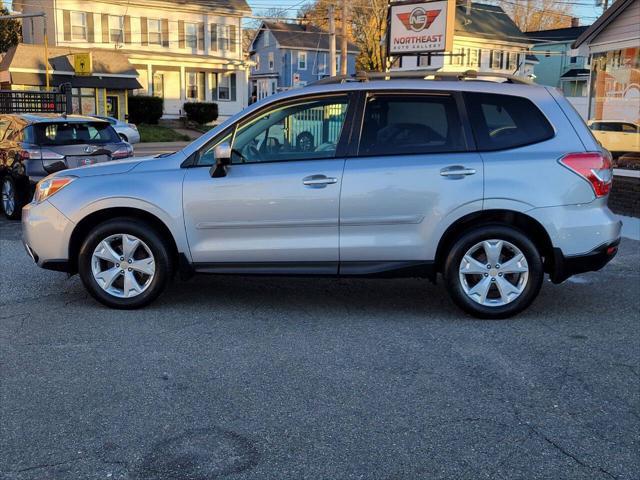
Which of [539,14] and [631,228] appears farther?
[539,14]

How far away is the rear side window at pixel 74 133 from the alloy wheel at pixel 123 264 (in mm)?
5629

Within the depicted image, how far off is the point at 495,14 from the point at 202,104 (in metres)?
26.2

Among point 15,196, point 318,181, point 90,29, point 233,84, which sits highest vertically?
point 90,29

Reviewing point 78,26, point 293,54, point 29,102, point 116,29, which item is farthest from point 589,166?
point 293,54

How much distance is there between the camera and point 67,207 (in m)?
5.81

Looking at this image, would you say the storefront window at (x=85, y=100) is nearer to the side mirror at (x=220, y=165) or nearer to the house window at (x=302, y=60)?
the house window at (x=302, y=60)

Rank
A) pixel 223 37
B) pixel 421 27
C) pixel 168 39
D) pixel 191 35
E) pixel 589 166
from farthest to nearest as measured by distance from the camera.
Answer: pixel 223 37
pixel 191 35
pixel 168 39
pixel 421 27
pixel 589 166

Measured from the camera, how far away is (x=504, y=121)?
18.6ft

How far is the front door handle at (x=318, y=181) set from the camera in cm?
552

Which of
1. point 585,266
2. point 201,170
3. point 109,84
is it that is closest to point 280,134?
point 201,170

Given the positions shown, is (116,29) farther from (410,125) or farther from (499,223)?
(499,223)

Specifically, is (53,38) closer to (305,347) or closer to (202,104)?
(202,104)

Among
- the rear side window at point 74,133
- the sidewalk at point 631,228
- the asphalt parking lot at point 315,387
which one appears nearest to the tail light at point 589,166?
the asphalt parking lot at point 315,387

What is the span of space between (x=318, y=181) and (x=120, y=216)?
1730mm
